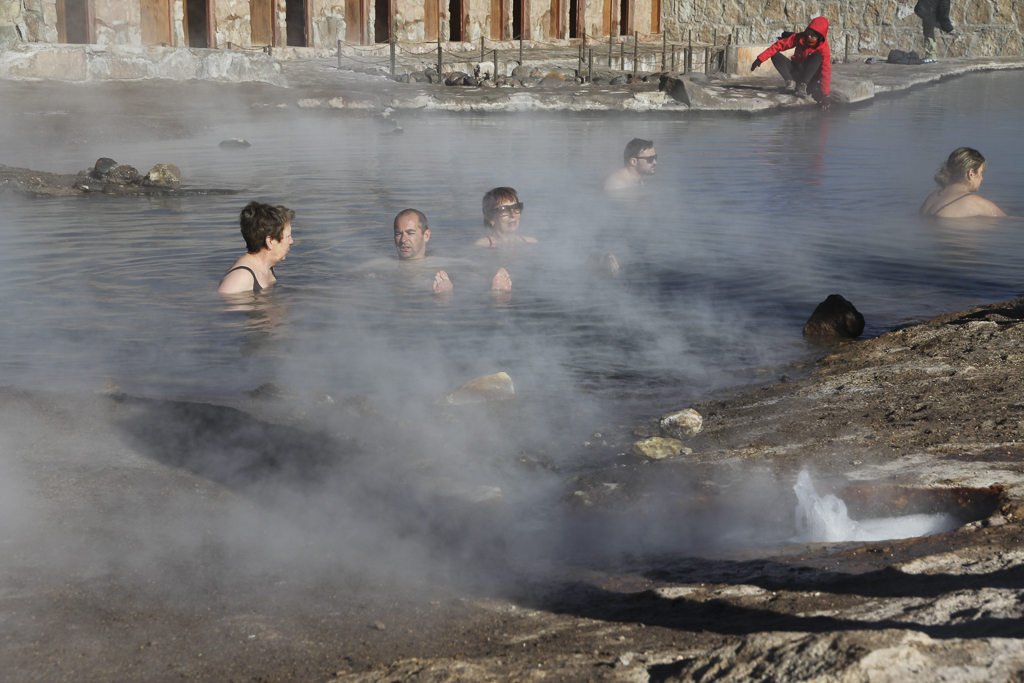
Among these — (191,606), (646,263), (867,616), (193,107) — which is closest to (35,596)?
(191,606)

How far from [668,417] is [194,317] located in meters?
→ 3.46

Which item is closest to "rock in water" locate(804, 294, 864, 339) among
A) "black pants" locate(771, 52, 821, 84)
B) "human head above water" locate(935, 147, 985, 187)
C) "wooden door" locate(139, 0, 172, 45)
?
"human head above water" locate(935, 147, 985, 187)

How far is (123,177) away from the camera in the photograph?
10453 mm

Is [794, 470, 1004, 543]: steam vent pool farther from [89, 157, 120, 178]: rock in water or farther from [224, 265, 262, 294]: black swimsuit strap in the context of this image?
[89, 157, 120, 178]: rock in water

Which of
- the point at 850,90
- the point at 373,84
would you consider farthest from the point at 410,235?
the point at 850,90

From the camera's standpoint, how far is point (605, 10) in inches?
1049

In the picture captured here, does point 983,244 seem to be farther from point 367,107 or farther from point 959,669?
point 367,107

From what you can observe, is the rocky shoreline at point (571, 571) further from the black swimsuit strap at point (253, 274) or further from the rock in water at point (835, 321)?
the black swimsuit strap at point (253, 274)

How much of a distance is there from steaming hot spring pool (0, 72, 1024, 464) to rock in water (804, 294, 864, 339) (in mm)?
130

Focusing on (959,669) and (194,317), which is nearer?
(959,669)

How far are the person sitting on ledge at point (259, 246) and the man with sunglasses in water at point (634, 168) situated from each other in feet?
15.6

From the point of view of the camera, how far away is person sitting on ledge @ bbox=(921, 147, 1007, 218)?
8.57m

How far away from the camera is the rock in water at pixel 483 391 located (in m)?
4.43

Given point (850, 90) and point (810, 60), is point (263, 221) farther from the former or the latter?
point (850, 90)
